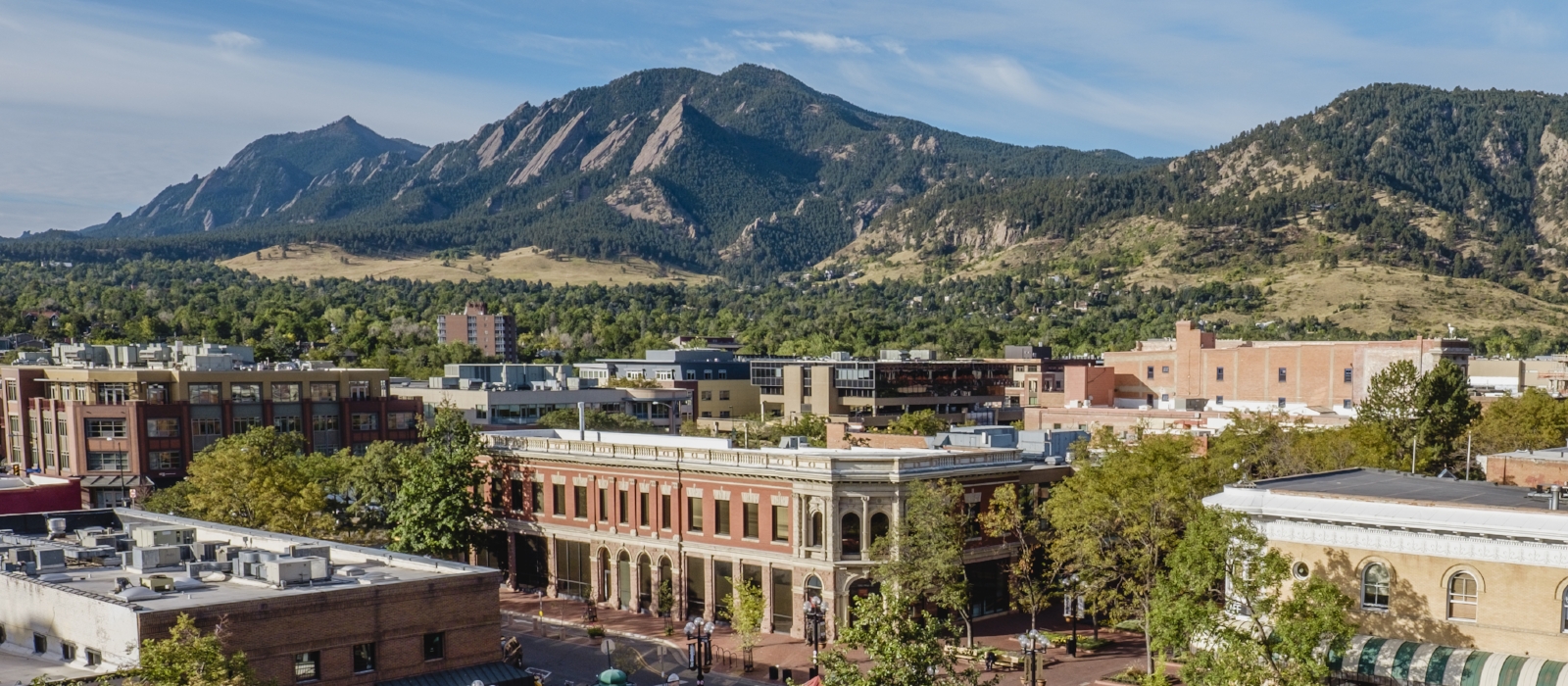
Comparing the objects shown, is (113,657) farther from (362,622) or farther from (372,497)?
(372,497)

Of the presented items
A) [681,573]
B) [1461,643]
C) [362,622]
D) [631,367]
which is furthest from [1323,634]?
[631,367]

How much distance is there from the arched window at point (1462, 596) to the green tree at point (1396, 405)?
147 feet

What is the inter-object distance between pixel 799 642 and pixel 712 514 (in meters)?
8.03

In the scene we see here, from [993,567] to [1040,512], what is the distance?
12.0 feet

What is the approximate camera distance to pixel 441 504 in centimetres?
7275

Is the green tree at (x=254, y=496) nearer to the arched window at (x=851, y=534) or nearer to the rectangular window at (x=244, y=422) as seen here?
the arched window at (x=851, y=534)

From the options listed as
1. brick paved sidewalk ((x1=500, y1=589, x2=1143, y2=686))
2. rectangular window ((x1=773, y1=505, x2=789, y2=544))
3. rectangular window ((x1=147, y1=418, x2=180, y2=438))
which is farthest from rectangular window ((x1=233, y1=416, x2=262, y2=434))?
rectangular window ((x1=773, y1=505, x2=789, y2=544))

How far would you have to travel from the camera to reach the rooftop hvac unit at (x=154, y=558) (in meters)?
43.2

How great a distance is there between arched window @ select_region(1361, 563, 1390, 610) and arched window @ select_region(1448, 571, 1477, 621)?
6.28 feet

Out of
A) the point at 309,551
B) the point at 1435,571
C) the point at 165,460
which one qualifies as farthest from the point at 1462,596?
the point at 165,460

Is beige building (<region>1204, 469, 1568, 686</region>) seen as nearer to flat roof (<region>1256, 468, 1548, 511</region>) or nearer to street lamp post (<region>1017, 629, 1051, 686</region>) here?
flat roof (<region>1256, 468, 1548, 511</region>)

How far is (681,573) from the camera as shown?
68.2 meters

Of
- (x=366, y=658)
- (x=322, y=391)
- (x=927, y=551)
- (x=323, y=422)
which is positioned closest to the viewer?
(x=366, y=658)

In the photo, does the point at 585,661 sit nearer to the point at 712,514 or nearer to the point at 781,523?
the point at 712,514
